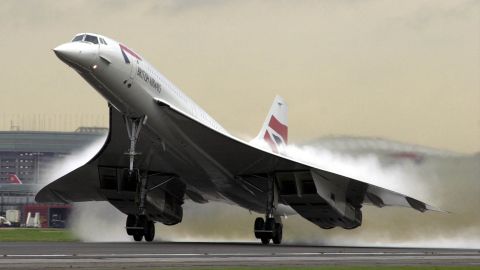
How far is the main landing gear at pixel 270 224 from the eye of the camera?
2522 centimetres

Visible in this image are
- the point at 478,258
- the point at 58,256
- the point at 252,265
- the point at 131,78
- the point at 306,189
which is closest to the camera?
the point at 252,265

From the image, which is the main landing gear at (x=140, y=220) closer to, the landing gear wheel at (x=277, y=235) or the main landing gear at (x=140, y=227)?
the main landing gear at (x=140, y=227)

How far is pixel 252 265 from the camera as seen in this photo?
13.6m

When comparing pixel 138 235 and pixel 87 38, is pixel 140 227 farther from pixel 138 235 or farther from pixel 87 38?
pixel 87 38

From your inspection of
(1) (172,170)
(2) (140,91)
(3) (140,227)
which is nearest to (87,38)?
(2) (140,91)

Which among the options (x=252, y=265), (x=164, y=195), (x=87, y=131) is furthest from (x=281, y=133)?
(x=87, y=131)

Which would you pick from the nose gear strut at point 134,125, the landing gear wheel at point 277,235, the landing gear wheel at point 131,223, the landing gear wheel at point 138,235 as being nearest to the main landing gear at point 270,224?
the landing gear wheel at point 277,235

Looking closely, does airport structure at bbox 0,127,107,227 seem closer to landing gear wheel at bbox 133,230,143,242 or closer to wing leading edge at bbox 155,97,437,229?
landing gear wheel at bbox 133,230,143,242

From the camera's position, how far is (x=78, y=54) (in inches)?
805

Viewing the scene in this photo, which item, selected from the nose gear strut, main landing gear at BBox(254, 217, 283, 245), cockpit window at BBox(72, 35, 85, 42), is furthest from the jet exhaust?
cockpit window at BBox(72, 35, 85, 42)

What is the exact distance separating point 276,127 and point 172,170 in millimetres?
6713

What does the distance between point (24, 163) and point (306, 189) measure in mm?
118771

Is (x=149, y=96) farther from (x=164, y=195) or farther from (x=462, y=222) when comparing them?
(x=462, y=222)

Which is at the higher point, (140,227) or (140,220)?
(140,220)
